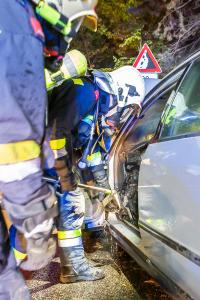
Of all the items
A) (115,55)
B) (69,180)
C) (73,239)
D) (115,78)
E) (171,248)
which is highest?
(115,55)

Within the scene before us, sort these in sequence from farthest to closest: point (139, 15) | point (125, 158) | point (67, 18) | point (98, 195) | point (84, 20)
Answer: point (139, 15), point (98, 195), point (125, 158), point (84, 20), point (67, 18)

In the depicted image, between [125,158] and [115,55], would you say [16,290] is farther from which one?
[115,55]

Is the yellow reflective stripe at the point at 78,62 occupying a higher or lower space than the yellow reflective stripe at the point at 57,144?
higher

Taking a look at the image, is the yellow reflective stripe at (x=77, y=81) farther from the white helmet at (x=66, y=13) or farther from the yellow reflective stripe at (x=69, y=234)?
the white helmet at (x=66, y=13)

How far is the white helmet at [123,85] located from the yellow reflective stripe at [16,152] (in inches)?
73.5

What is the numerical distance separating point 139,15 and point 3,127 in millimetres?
11885

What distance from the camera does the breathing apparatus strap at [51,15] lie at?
1.65m

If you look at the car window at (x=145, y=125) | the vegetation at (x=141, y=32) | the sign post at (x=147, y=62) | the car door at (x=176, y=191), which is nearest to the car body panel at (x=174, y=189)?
the car door at (x=176, y=191)

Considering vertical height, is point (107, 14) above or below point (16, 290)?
above

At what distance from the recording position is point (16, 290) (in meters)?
1.93

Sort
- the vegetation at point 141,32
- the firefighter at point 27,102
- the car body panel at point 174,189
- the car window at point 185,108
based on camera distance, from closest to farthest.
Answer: the firefighter at point 27,102
the car body panel at point 174,189
the car window at point 185,108
the vegetation at point 141,32

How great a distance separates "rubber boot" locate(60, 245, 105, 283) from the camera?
10.7ft

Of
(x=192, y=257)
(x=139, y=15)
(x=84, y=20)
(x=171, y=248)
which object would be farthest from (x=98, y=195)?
(x=139, y=15)

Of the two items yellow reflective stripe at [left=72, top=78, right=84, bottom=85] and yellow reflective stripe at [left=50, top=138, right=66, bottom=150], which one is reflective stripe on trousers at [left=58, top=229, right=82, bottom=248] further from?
yellow reflective stripe at [left=72, top=78, right=84, bottom=85]
